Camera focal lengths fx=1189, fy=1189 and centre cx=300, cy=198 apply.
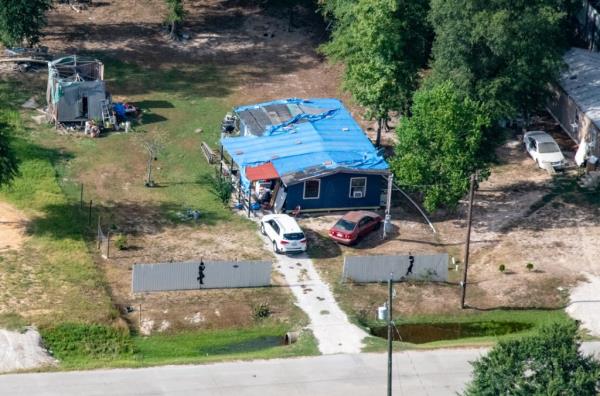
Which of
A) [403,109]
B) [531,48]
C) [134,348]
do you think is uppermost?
[531,48]

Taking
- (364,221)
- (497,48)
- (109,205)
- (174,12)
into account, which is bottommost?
(109,205)

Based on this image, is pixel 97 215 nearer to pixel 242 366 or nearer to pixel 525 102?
pixel 242 366

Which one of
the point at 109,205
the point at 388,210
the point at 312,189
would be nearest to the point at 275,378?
the point at 388,210

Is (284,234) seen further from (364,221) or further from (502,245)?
(502,245)

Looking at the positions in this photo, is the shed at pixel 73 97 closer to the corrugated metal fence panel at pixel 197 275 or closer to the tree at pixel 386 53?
the tree at pixel 386 53

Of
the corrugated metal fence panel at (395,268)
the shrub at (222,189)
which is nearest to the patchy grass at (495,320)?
the corrugated metal fence panel at (395,268)

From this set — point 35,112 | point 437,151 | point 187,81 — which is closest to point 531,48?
point 437,151
